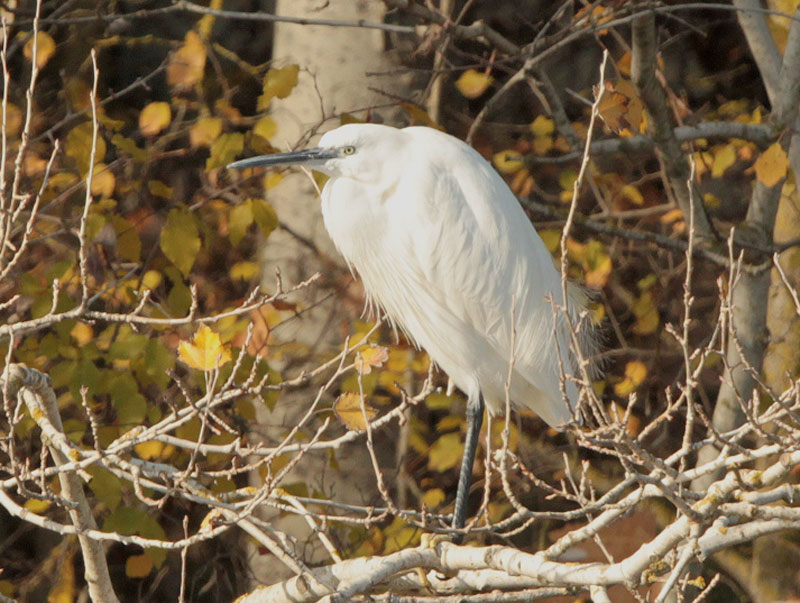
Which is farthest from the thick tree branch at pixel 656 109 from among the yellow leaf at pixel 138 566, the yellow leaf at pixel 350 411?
the yellow leaf at pixel 138 566

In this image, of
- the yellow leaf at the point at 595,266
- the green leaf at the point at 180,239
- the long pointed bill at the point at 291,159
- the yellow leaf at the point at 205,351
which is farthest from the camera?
the yellow leaf at the point at 595,266

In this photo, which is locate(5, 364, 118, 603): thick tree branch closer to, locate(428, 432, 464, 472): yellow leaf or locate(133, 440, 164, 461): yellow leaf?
locate(133, 440, 164, 461): yellow leaf

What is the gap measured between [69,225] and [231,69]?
1.30m

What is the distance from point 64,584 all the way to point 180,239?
3.98 feet

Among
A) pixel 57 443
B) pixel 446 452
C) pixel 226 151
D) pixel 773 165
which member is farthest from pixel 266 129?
pixel 57 443

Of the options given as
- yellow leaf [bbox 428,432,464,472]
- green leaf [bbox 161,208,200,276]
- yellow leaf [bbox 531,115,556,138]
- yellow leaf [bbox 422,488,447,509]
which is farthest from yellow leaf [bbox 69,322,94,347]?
yellow leaf [bbox 531,115,556,138]

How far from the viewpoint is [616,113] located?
2.47 meters

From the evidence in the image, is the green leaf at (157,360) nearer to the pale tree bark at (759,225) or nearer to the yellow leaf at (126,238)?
the yellow leaf at (126,238)

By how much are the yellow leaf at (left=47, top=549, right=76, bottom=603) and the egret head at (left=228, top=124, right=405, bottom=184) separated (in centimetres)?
160

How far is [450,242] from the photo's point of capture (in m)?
2.67

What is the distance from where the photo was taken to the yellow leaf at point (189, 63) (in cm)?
329

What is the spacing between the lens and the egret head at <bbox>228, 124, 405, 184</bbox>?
8.38ft

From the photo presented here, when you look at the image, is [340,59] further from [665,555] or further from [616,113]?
[665,555]

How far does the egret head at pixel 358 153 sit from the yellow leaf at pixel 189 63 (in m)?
0.86
